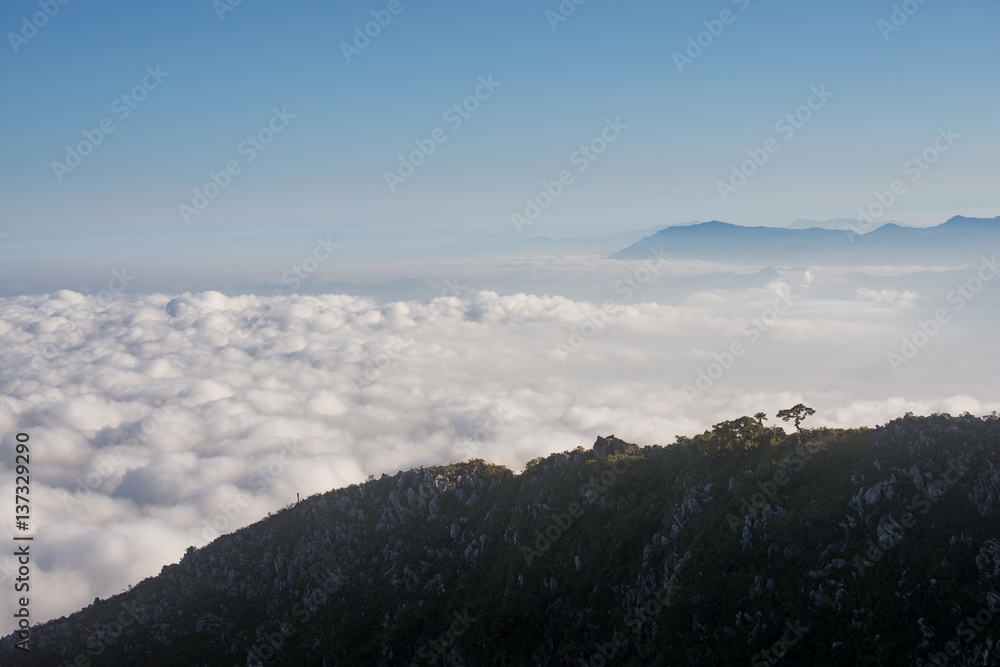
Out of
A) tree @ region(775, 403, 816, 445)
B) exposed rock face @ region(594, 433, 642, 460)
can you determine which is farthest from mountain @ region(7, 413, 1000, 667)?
tree @ region(775, 403, 816, 445)

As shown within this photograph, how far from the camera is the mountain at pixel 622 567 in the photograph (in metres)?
41.6

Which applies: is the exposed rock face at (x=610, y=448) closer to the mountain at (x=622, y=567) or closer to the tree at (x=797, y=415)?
the mountain at (x=622, y=567)

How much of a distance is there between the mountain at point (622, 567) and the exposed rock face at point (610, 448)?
1.08ft

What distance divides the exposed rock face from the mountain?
330 mm

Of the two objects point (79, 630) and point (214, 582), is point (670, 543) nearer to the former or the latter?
point (214, 582)

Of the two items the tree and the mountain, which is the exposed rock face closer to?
the mountain

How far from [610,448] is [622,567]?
2243cm

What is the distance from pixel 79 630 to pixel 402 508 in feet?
168

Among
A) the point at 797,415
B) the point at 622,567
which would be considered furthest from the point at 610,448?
the point at 797,415

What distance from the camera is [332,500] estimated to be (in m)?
86.4

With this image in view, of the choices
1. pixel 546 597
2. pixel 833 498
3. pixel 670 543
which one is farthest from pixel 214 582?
pixel 833 498

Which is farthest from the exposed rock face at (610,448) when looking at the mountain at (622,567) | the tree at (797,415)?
the tree at (797,415)

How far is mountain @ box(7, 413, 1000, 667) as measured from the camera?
41562 millimetres

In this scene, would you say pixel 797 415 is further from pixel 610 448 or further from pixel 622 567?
pixel 622 567
